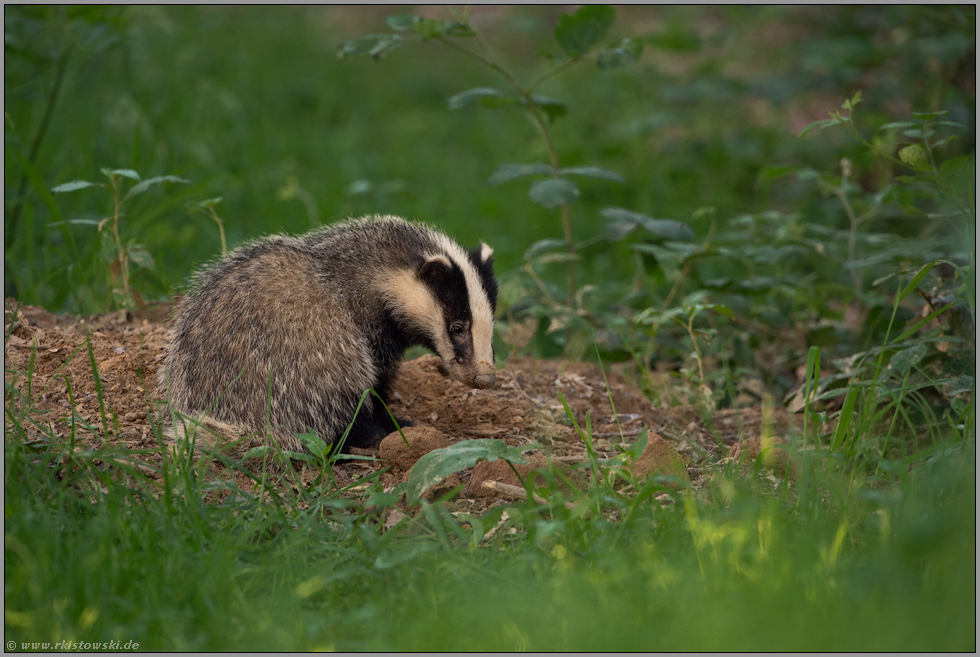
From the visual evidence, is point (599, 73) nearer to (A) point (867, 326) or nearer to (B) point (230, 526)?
(A) point (867, 326)

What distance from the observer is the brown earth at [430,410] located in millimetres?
3666

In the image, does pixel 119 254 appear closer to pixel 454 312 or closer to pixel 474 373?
pixel 454 312

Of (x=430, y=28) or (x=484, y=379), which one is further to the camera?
(x=430, y=28)

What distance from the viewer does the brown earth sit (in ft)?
12.0

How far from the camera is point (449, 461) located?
316 centimetres

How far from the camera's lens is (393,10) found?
46.2ft

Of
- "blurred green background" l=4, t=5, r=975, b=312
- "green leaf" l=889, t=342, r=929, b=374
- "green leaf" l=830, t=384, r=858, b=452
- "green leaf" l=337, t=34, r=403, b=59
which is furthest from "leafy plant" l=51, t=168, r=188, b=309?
"green leaf" l=889, t=342, r=929, b=374

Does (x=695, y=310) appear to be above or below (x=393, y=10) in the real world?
below

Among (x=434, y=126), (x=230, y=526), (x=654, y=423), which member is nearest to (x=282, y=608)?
(x=230, y=526)

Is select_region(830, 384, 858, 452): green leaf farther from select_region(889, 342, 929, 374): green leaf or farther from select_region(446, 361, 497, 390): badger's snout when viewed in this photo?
select_region(446, 361, 497, 390): badger's snout

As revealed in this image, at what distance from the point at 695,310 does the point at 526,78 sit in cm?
743

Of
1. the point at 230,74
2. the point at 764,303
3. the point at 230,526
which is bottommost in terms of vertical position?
the point at 764,303

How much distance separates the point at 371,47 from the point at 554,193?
1.35 meters

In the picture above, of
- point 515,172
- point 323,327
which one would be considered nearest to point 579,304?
point 515,172
